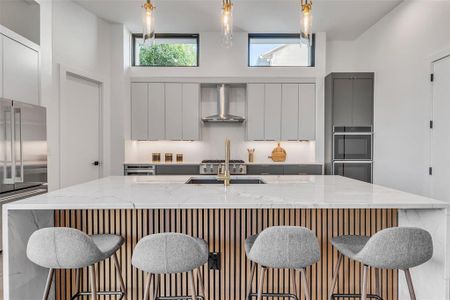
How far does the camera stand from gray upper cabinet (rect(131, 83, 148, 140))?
5.21m

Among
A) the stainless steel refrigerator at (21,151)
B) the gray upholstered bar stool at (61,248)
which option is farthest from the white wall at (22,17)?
the gray upholstered bar stool at (61,248)

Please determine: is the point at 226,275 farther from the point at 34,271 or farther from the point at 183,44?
the point at 183,44

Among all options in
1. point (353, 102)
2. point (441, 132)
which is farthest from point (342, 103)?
point (441, 132)

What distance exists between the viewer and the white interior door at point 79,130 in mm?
4129

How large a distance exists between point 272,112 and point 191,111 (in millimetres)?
1388

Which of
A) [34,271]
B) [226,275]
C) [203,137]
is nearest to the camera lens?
[34,271]

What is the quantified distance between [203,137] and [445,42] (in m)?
3.75

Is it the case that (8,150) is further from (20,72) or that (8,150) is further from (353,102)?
(353,102)

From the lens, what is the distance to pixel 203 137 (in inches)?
222

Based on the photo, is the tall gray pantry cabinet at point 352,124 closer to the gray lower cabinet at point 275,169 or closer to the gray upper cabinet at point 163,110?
the gray lower cabinet at point 275,169

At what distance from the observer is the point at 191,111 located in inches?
207

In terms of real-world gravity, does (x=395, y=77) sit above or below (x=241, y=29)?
below

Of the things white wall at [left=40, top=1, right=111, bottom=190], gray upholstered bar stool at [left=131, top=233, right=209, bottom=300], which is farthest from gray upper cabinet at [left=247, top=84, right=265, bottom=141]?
gray upholstered bar stool at [left=131, top=233, right=209, bottom=300]

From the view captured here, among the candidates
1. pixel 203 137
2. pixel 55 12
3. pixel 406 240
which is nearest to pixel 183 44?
pixel 203 137
